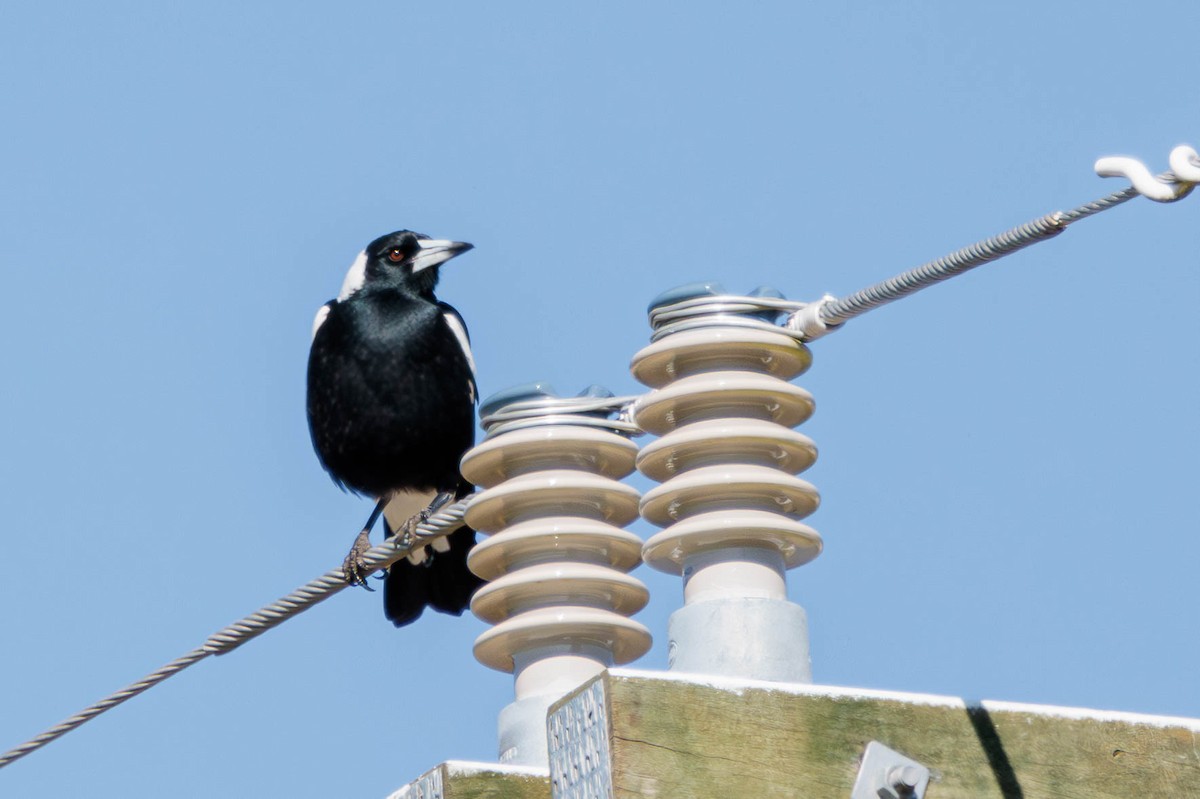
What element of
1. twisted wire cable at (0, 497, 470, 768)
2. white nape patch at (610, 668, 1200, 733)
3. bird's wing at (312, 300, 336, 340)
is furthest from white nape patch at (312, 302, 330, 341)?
white nape patch at (610, 668, 1200, 733)

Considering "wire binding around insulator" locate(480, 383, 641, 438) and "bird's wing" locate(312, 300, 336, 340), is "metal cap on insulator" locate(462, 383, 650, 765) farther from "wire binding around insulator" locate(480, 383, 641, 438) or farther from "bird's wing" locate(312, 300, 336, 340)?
"bird's wing" locate(312, 300, 336, 340)

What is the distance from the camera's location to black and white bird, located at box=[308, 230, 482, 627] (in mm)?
6199

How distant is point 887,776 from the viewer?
87.3 inches

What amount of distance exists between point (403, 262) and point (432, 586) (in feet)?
4.04

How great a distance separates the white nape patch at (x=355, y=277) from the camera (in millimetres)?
6660

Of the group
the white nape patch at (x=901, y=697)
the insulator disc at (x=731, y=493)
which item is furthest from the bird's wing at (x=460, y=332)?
the white nape patch at (x=901, y=697)

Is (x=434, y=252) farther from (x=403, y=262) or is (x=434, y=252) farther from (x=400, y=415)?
(x=400, y=415)

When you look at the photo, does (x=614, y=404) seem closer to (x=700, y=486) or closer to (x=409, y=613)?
(x=700, y=486)

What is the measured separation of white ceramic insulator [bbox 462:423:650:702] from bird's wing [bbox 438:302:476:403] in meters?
3.41

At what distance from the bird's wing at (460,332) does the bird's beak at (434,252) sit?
0.24 m

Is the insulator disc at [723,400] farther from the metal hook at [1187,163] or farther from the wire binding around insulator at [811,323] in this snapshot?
the metal hook at [1187,163]

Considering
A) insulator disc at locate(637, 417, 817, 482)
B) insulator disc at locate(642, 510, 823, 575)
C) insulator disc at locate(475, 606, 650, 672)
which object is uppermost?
insulator disc at locate(637, 417, 817, 482)

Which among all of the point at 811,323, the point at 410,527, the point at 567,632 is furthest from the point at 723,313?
the point at 410,527

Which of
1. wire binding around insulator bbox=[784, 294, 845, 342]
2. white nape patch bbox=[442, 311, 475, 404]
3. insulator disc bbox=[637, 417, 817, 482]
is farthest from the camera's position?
white nape patch bbox=[442, 311, 475, 404]
